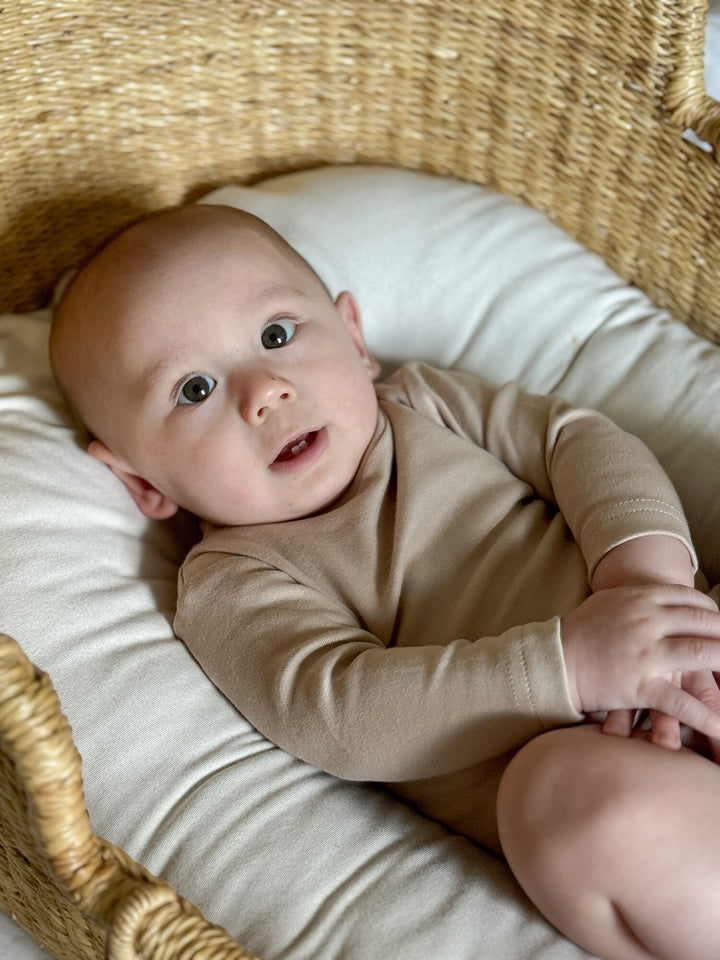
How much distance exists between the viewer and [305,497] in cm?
107

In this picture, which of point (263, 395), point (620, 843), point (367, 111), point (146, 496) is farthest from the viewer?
point (367, 111)

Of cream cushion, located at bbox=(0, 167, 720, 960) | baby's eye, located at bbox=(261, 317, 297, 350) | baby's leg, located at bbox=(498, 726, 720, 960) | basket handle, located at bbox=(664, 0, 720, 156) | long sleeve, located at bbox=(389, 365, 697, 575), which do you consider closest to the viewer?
baby's leg, located at bbox=(498, 726, 720, 960)

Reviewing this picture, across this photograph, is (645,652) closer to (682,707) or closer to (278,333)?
(682,707)

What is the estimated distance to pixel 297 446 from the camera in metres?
1.08

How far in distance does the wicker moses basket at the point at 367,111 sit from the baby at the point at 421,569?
239mm

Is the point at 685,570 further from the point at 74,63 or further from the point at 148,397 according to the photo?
the point at 74,63

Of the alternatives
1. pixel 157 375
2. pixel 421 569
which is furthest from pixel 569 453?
pixel 157 375

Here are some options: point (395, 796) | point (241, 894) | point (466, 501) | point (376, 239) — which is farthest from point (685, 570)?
point (376, 239)

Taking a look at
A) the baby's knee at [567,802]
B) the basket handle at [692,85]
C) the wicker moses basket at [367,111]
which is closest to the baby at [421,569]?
the baby's knee at [567,802]

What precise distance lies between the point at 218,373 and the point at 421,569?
0.91 feet

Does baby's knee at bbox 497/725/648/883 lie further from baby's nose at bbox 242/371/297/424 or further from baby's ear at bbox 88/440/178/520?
baby's ear at bbox 88/440/178/520

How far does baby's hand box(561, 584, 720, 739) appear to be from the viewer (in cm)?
82

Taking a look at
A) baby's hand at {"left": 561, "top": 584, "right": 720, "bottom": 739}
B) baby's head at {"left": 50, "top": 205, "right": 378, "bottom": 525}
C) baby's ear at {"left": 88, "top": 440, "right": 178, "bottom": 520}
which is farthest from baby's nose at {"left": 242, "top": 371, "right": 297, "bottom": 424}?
baby's hand at {"left": 561, "top": 584, "right": 720, "bottom": 739}

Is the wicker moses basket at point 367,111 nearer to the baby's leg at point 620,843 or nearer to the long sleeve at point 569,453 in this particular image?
the long sleeve at point 569,453
